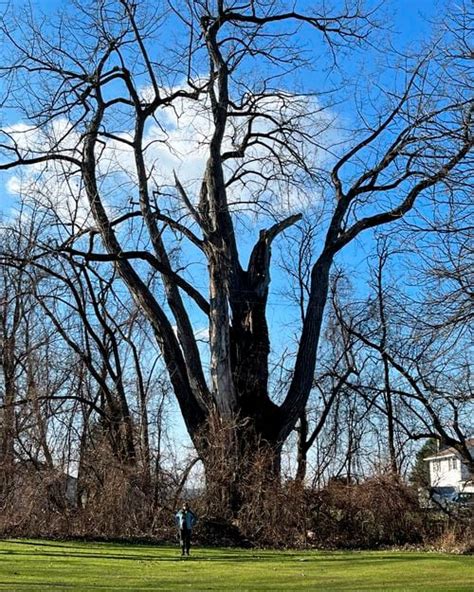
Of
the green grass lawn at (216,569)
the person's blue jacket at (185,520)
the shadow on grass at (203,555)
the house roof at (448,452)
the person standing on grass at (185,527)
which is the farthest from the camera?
the house roof at (448,452)

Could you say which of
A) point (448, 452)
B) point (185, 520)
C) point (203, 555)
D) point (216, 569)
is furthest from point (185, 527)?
point (448, 452)

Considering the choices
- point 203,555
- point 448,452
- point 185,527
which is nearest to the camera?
point 203,555

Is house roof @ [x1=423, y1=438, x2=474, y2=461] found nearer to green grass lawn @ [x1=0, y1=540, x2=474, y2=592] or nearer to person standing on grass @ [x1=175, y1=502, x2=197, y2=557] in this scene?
green grass lawn @ [x1=0, y1=540, x2=474, y2=592]

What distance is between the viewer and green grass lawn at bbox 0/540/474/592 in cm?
1288

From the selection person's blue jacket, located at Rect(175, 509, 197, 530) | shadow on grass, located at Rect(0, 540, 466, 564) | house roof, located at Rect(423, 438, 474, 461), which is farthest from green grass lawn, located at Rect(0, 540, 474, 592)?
house roof, located at Rect(423, 438, 474, 461)

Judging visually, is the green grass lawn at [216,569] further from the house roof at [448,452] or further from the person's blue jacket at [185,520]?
the house roof at [448,452]

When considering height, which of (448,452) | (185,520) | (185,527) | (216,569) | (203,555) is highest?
(448,452)

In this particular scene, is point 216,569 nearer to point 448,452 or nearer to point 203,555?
point 203,555

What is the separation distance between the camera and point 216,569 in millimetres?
15898

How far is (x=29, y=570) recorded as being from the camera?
14422 millimetres

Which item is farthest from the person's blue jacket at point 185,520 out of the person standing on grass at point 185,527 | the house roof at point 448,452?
the house roof at point 448,452

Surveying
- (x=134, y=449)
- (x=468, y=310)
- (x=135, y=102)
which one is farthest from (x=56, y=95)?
(x=468, y=310)

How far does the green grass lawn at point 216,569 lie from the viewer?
12883mm

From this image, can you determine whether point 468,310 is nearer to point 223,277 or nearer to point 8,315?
point 223,277
